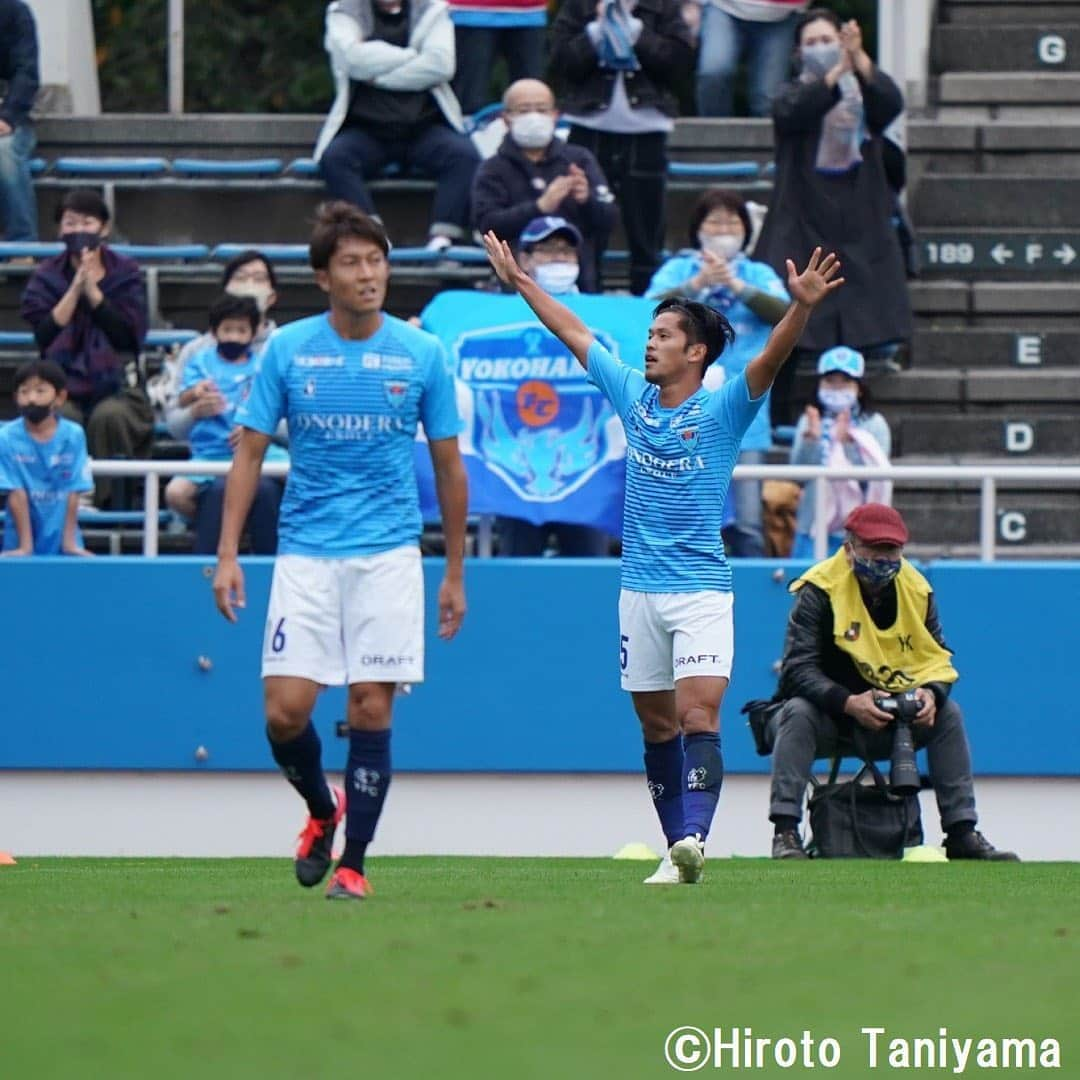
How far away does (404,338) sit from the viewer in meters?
8.59

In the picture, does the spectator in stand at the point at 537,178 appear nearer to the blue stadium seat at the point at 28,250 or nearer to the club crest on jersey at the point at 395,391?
the blue stadium seat at the point at 28,250

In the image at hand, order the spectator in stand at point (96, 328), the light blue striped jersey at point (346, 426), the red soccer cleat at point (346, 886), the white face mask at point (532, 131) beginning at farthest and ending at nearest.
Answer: the white face mask at point (532, 131) < the spectator in stand at point (96, 328) < the light blue striped jersey at point (346, 426) < the red soccer cleat at point (346, 886)

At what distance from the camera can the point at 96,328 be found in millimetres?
14711

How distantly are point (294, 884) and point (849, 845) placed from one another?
3354mm

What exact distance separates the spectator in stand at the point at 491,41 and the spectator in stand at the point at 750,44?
1.13 m

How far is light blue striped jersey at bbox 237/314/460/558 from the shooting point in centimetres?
843

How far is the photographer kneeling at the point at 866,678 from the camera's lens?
38.5 feet

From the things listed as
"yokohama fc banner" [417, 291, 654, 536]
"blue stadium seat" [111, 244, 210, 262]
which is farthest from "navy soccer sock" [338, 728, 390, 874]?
"blue stadium seat" [111, 244, 210, 262]

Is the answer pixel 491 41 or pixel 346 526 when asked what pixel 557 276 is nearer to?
pixel 491 41

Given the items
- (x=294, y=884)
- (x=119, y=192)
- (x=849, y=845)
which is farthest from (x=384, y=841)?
(x=119, y=192)

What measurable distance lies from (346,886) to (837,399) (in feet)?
21.1

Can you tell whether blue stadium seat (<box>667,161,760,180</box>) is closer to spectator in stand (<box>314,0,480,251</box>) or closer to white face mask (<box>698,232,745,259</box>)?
spectator in stand (<box>314,0,480,251</box>)

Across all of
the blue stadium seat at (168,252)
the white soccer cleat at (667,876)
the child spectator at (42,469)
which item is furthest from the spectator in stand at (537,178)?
the white soccer cleat at (667,876)

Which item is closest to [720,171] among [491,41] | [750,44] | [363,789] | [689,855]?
[750,44]
